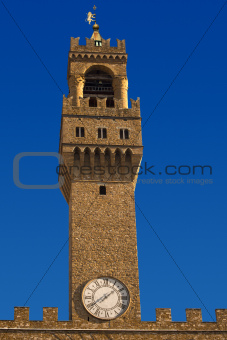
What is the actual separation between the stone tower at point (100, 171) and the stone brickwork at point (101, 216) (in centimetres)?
6

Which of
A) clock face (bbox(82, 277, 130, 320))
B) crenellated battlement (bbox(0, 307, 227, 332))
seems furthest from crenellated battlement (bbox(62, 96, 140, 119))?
crenellated battlement (bbox(0, 307, 227, 332))

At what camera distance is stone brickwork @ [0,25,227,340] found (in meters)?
37.2

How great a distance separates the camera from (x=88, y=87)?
4744cm

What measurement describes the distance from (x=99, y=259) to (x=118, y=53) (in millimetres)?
15931

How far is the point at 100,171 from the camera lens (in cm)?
4297

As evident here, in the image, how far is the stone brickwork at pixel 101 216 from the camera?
122 feet

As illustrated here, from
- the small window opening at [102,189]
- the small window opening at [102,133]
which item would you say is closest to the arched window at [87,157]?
the small window opening at [102,133]

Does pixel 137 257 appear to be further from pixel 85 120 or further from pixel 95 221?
pixel 85 120

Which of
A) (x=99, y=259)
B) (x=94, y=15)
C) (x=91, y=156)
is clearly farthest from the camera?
(x=94, y=15)

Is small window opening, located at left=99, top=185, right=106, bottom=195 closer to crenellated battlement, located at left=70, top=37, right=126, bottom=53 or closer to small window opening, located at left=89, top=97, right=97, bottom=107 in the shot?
small window opening, located at left=89, top=97, right=97, bottom=107

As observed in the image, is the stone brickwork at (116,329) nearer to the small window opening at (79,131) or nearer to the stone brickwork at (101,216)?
the stone brickwork at (101,216)

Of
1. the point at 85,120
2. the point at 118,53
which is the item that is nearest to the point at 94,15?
the point at 118,53

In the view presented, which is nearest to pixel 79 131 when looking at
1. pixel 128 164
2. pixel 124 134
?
pixel 124 134

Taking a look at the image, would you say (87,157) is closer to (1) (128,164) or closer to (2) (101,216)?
(1) (128,164)
